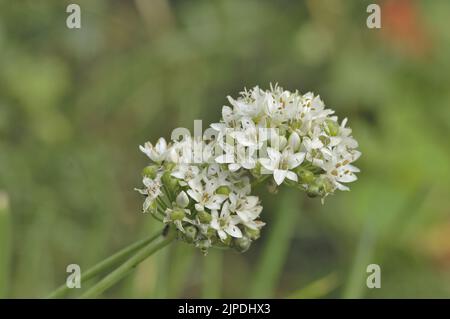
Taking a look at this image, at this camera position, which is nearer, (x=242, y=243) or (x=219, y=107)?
(x=242, y=243)

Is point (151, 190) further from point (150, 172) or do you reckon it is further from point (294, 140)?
point (294, 140)

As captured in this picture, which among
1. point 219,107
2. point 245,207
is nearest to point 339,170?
point 245,207

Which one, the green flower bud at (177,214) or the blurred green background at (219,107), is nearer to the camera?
the green flower bud at (177,214)

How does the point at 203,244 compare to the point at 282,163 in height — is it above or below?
below

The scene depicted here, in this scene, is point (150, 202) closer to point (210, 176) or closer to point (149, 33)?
point (210, 176)

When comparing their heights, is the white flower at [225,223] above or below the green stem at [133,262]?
above

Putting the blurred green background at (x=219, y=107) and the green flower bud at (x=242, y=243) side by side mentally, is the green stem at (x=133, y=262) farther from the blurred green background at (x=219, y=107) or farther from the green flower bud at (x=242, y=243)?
the blurred green background at (x=219, y=107)

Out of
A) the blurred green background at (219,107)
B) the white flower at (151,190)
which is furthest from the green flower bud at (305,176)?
the blurred green background at (219,107)

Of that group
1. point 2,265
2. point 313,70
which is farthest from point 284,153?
point 313,70
